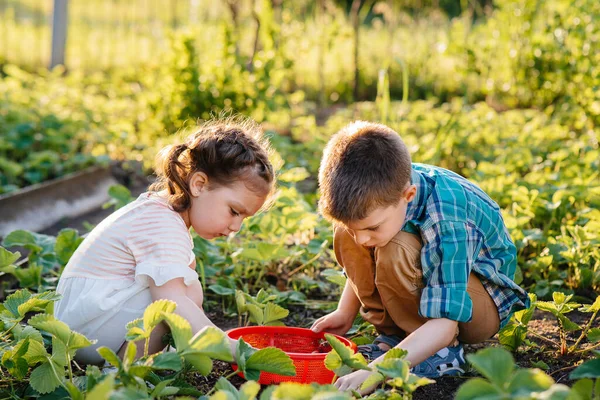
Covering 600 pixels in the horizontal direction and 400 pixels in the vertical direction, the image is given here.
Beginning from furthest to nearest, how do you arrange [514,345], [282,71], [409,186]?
[282,71], [514,345], [409,186]

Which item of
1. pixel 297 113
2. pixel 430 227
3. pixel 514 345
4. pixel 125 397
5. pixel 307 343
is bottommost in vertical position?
pixel 297 113

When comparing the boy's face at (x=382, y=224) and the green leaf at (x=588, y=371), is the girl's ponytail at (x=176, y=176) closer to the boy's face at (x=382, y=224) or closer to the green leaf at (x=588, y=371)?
the boy's face at (x=382, y=224)

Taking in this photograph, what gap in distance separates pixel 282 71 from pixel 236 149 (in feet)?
11.0

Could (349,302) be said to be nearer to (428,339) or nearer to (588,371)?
(428,339)

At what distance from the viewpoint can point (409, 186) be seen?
1952 mm

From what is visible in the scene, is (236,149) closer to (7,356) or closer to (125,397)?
(7,356)

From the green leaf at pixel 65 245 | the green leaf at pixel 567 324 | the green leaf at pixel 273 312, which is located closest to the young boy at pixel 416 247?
the green leaf at pixel 567 324

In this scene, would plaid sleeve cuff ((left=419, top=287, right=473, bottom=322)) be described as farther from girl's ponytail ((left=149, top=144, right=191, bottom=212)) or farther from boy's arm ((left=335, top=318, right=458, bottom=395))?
girl's ponytail ((left=149, top=144, right=191, bottom=212))

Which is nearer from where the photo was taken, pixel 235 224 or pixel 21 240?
pixel 235 224

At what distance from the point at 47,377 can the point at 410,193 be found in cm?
98

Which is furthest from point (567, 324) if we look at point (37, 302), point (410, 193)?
point (37, 302)

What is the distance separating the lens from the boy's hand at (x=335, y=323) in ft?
7.65

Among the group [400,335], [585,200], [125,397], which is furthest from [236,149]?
[585,200]

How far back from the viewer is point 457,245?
193 centimetres
